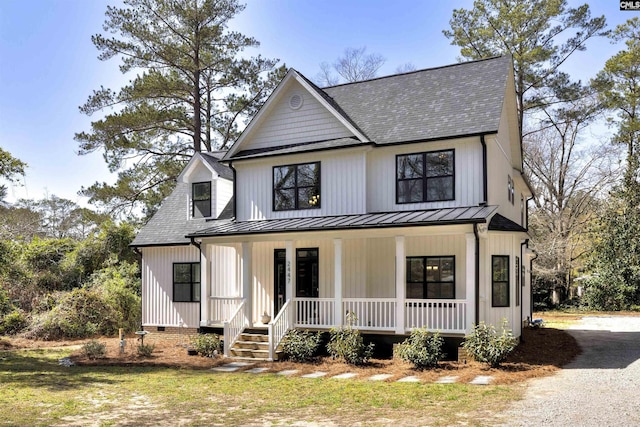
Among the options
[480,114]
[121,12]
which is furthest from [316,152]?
[121,12]

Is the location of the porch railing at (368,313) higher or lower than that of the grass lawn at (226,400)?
higher

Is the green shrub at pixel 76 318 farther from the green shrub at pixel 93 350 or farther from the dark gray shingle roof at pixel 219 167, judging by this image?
the dark gray shingle roof at pixel 219 167

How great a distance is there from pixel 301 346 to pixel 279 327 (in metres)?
1.03

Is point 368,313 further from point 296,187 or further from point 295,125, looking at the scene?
point 295,125

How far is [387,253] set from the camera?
16.9 metres

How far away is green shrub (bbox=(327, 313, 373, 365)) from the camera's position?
14602 mm

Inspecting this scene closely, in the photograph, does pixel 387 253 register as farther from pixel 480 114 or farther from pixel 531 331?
pixel 531 331

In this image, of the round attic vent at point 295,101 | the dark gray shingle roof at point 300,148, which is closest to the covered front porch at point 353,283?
the dark gray shingle roof at point 300,148

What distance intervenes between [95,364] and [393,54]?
31.0 metres

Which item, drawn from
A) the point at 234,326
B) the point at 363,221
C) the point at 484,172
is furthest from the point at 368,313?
the point at 484,172

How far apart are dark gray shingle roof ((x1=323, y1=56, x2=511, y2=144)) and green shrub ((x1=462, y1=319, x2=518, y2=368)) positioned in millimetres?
5204

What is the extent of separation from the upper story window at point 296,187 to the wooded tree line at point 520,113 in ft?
39.1

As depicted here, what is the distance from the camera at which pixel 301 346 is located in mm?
15359

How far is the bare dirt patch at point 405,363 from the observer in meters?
12.9
